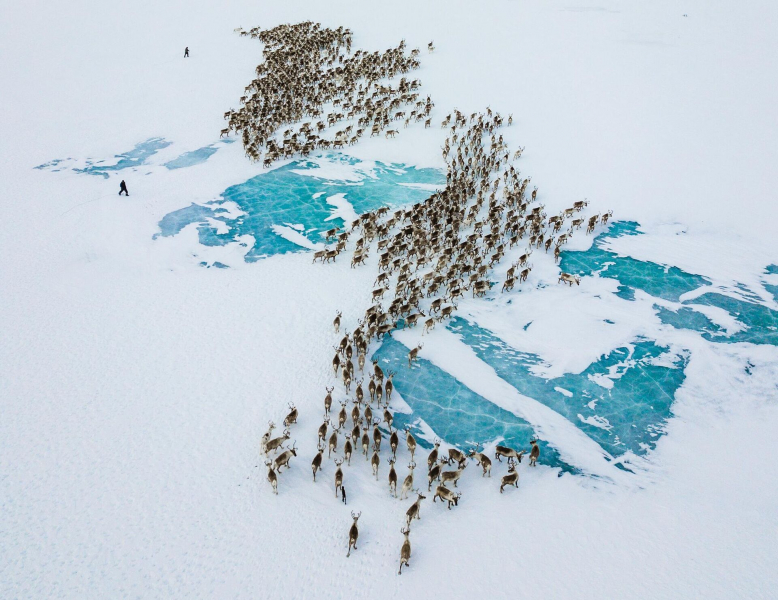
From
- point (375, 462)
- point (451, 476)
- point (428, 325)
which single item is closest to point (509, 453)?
point (451, 476)

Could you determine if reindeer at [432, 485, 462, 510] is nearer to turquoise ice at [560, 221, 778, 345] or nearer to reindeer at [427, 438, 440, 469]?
reindeer at [427, 438, 440, 469]

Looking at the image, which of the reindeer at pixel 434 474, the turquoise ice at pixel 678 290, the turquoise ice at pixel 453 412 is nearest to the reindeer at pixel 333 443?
the turquoise ice at pixel 453 412

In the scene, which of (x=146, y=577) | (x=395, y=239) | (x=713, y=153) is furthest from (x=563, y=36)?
(x=146, y=577)

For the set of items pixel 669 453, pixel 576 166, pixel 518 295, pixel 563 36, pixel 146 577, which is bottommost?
pixel 146 577

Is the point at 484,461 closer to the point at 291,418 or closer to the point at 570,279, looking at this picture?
the point at 291,418

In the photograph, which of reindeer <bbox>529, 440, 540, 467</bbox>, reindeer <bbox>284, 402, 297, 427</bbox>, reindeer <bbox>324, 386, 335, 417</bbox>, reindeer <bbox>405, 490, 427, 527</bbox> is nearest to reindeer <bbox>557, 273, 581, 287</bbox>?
reindeer <bbox>529, 440, 540, 467</bbox>

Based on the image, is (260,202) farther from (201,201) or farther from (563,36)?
(563,36)

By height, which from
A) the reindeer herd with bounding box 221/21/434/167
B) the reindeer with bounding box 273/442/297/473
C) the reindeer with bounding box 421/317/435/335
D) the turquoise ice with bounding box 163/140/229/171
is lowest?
the reindeer with bounding box 273/442/297/473
